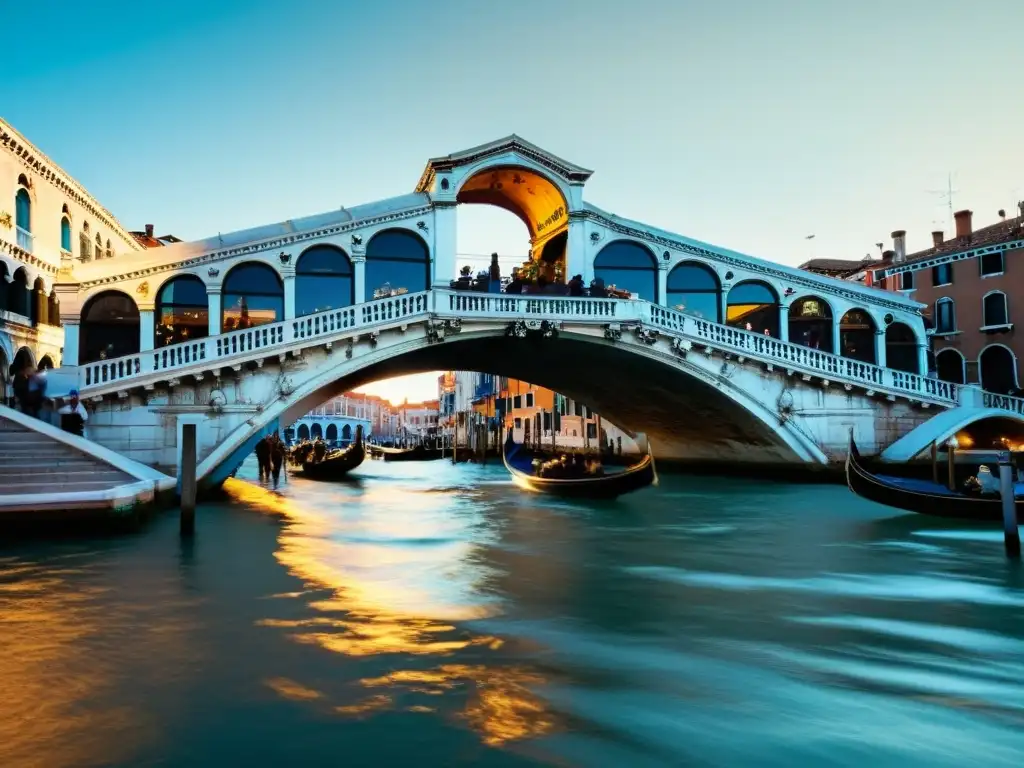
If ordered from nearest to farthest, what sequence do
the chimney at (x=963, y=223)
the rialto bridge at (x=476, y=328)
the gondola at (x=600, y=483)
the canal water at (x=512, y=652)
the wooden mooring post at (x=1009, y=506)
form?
the canal water at (x=512, y=652) < the wooden mooring post at (x=1009, y=506) < the rialto bridge at (x=476, y=328) < the gondola at (x=600, y=483) < the chimney at (x=963, y=223)

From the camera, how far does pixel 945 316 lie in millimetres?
17188

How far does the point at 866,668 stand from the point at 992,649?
0.80 meters

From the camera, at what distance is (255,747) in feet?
8.55

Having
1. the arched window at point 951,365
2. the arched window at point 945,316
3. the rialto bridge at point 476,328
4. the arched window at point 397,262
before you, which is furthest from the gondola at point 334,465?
the arched window at point 945,316

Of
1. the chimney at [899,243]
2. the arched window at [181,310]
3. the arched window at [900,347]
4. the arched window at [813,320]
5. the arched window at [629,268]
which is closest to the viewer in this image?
the arched window at [181,310]

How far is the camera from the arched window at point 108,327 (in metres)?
10.4

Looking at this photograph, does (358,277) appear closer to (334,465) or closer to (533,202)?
(533,202)

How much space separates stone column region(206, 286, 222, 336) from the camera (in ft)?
35.2

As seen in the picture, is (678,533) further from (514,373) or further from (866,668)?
(514,373)

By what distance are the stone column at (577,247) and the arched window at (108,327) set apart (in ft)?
20.4

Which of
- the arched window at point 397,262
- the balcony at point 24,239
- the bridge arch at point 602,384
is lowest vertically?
the bridge arch at point 602,384

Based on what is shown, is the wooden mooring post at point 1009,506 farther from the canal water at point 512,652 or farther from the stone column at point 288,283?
the stone column at point 288,283

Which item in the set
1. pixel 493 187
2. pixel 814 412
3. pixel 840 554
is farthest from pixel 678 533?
pixel 493 187

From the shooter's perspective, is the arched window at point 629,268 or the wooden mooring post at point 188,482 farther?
the arched window at point 629,268
